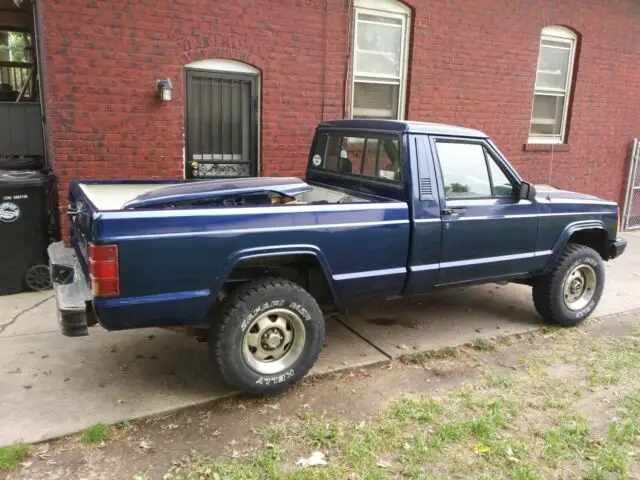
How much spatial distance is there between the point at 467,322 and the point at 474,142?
183 centimetres

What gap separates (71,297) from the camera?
3.47 metres

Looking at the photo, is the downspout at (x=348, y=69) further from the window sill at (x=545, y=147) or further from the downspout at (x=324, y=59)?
the window sill at (x=545, y=147)

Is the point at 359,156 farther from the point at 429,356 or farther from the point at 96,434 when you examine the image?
the point at 96,434

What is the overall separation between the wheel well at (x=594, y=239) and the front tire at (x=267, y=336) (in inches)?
126

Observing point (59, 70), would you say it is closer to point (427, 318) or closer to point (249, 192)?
point (249, 192)

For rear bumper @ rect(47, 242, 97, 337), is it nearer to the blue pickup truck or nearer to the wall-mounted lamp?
the blue pickup truck

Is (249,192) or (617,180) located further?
(617,180)

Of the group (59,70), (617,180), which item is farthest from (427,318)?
(617,180)

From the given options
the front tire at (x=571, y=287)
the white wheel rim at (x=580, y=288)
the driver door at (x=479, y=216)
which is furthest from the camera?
the white wheel rim at (x=580, y=288)

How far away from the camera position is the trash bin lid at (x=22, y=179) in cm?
547

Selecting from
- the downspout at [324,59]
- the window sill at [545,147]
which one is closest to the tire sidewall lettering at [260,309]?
the downspout at [324,59]

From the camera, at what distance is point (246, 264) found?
3.70 m

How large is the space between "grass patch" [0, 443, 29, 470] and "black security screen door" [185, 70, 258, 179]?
4.29 meters

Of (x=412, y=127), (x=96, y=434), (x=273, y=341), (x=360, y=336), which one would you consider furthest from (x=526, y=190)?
(x=96, y=434)
